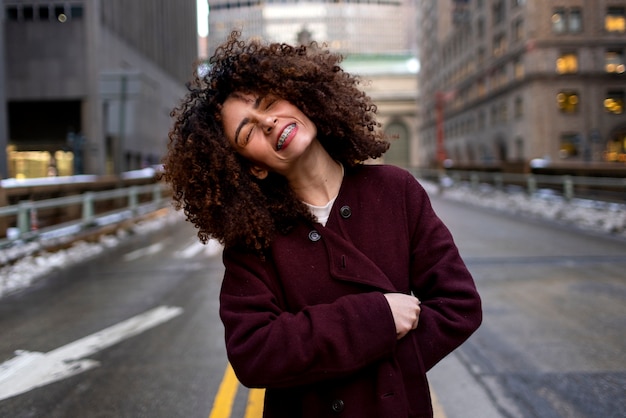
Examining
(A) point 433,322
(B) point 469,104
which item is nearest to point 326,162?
(A) point 433,322

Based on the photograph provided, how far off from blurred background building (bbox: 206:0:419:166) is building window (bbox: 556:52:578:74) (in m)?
33.0

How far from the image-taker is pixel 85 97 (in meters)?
35.9

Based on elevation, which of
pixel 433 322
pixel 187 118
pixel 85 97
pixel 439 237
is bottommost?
pixel 433 322

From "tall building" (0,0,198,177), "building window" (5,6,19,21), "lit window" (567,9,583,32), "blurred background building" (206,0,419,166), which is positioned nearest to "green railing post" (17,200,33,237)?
"tall building" (0,0,198,177)

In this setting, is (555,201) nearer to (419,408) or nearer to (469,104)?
Result: (419,408)

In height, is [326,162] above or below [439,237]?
above

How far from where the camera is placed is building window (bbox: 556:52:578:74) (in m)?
41.0

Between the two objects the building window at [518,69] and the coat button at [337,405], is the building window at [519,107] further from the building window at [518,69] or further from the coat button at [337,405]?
the coat button at [337,405]

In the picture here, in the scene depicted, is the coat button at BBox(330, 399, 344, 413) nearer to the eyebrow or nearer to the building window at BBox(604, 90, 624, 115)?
the eyebrow

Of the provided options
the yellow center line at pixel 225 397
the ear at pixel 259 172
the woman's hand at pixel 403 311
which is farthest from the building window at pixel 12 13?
the woman's hand at pixel 403 311

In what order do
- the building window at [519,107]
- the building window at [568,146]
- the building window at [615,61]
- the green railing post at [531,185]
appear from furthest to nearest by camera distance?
the building window at [519,107] → the building window at [568,146] → the building window at [615,61] → the green railing post at [531,185]

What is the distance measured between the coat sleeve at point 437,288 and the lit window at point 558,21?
44.0m

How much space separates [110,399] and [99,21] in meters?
37.5

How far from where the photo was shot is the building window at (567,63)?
40969 millimetres
